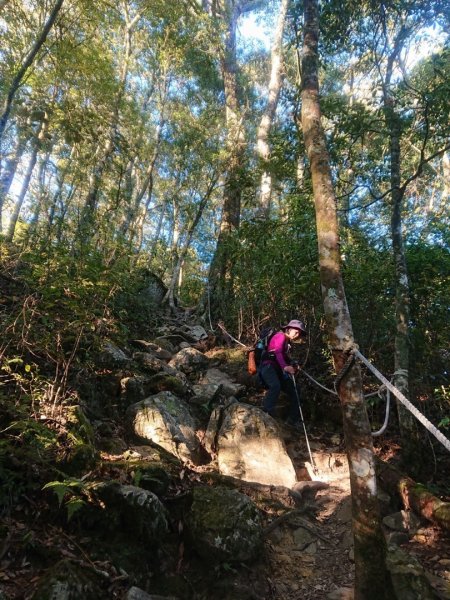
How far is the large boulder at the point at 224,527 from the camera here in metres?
3.60

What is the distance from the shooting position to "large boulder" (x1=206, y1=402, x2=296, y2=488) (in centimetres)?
540

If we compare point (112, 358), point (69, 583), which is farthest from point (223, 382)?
point (69, 583)

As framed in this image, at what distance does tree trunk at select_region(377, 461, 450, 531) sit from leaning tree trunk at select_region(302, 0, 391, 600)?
162cm

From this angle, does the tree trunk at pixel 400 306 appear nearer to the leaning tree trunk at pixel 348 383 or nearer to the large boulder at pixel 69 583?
the leaning tree trunk at pixel 348 383

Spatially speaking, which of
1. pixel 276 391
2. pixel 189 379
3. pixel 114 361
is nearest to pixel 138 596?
pixel 114 361

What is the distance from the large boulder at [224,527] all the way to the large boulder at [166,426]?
4.10ft

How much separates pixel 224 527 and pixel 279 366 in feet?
11.2

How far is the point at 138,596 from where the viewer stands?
283 cm

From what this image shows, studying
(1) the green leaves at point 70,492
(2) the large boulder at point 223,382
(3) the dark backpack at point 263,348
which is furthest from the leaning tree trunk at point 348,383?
(2) the large boulder at point 223,382

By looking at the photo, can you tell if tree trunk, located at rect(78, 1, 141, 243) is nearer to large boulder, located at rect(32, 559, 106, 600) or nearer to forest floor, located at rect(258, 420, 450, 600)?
large boulder, located at rect(32, 559, 106, 600)

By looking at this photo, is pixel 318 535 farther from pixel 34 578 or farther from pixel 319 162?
pixel 319 162

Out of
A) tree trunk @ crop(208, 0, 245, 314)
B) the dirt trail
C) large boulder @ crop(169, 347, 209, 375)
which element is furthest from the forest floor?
tree trunk @ crop(208, 0, 245, 314)

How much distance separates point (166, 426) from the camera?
535 cm

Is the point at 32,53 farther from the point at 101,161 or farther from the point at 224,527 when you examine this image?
the point at 224,527
